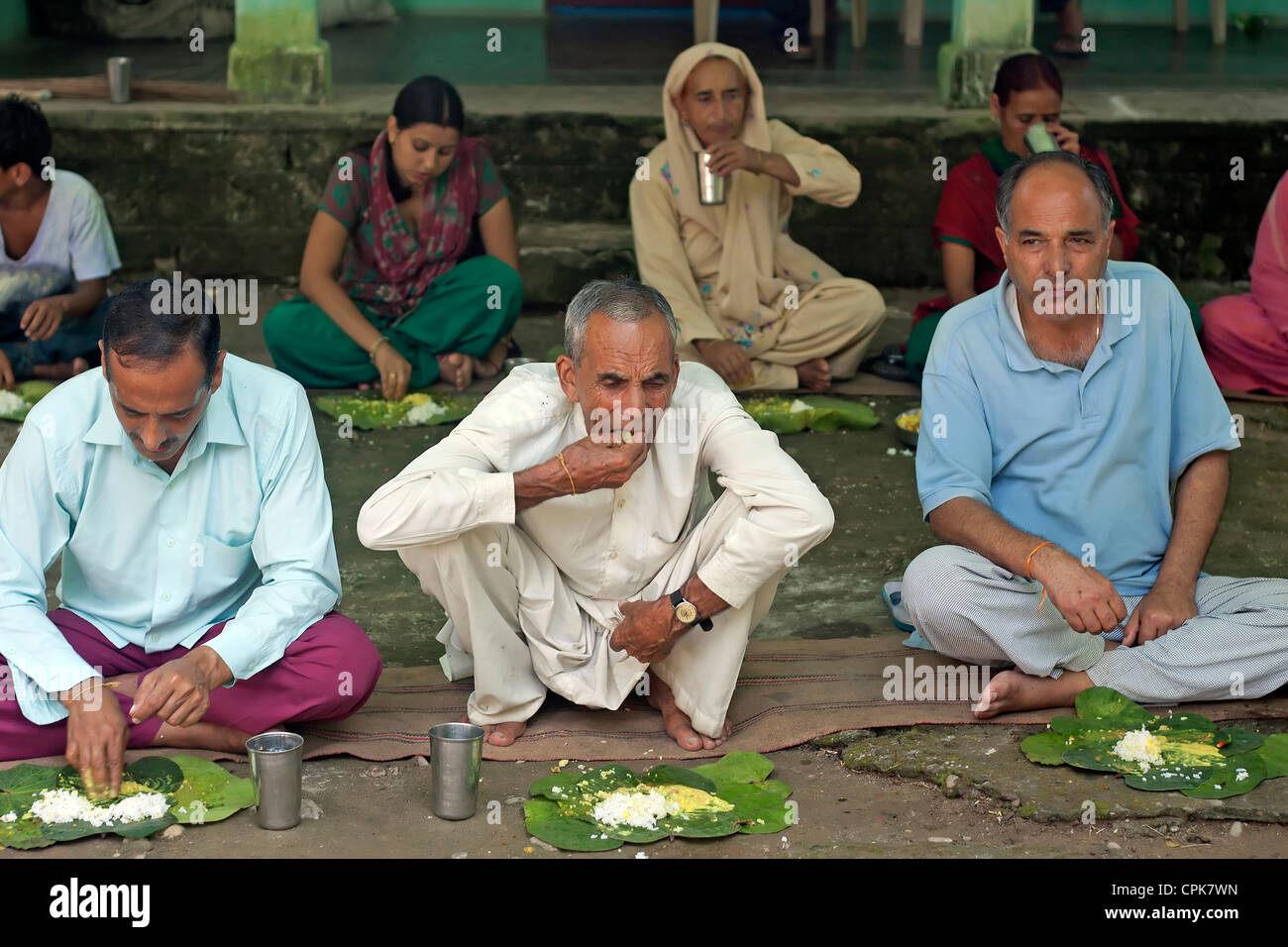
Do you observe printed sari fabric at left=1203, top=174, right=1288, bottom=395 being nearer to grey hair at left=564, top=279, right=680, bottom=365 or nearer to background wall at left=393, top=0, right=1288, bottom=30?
grey hair at left=564, top=279, right=680, bottom=365


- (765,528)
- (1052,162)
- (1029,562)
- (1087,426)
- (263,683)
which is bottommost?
(263,683)

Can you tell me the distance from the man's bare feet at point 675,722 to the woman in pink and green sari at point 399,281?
2690mm

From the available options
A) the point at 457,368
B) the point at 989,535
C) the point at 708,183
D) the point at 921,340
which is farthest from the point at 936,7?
the point at 989,535

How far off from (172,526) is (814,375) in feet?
11.5

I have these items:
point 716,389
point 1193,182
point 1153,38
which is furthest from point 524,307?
point 1153,38

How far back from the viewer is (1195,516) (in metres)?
3.84

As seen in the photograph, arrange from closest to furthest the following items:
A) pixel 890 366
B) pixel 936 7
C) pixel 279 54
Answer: pixel 890 366 < pixel 279 54 < pixel 936 7

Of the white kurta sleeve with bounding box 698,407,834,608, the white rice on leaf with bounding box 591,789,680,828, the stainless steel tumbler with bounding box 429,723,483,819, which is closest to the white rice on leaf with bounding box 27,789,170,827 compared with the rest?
the stainless steel tumbler with bounding box 429,723,483,819

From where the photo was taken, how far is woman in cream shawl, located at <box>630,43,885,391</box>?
6.28 metres

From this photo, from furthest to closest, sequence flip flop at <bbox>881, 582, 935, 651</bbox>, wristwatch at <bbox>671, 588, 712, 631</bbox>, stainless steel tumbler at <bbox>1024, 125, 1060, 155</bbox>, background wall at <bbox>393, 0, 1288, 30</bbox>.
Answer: background wall at <bbox>393, 0, 1288, 30</bbox> < stainless steel tumbler at <bbox>1024, 125, 1060, 155</bbox> < flip flop at <bbox>881, 582, 935, 651</bbox> < wristwatch at <bbox>671, 588, 712, 631</bbox>

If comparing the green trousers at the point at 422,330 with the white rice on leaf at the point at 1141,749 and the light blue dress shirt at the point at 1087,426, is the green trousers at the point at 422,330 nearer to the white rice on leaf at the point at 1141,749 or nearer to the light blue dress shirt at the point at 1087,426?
the light blue dress shirt at the point at 1087,426

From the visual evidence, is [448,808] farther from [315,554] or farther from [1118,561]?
[1118,561]

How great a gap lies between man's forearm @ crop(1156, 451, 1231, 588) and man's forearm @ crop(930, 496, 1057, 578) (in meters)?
0.35

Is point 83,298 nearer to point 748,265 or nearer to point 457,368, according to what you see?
point 457,368
